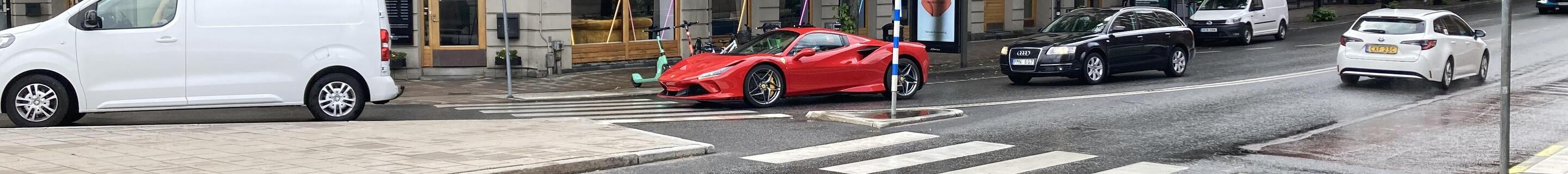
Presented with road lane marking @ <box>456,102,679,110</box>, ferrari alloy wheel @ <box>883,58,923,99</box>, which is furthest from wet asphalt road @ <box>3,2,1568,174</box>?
road lane marking @ <box>456,102,679,110</box>

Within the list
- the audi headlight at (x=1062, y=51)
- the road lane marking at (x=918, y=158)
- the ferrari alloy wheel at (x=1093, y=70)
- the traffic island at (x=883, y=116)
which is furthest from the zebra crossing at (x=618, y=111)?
the ferrari alloy wheel at (x=1093, y=70)

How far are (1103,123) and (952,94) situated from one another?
14.8 ft

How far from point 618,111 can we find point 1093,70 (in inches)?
249

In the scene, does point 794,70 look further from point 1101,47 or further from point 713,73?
point 1101,47

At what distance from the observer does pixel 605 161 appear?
10.4m

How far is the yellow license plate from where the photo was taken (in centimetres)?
1753

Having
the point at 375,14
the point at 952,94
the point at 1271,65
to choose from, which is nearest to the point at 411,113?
the point at 375,14

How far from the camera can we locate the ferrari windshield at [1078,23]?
65.6ft

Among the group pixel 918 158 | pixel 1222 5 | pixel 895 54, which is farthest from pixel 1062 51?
pixel 1222 5

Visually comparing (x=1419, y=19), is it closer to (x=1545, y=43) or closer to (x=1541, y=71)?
(x=1541, y=71)

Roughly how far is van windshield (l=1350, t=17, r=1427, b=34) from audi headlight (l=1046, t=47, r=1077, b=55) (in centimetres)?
315

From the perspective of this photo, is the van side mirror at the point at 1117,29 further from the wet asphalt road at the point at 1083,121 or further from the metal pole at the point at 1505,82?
the metal pole at the point at 1505,82

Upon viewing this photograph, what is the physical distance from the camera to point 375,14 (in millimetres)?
13781

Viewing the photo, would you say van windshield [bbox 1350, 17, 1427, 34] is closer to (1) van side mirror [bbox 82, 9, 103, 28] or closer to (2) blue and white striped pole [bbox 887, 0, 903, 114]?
(2) blue and white striped pole [bbox 887, 0, 903, 114]
